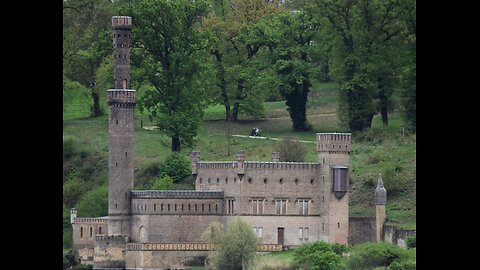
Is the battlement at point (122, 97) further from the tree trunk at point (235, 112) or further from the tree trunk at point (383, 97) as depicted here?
the tree trunk at point (235, 112)

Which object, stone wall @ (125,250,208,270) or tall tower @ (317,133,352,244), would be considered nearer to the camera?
stone wall @ (125,250,208,270)

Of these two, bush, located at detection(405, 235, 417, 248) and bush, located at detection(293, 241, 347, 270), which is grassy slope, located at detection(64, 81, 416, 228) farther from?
bush, located at detection(293, 241, 347, 270)

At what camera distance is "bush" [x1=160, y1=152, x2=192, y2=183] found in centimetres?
6706

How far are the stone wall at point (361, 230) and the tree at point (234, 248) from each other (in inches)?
153

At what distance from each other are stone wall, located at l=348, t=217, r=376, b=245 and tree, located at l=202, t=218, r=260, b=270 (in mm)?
3890

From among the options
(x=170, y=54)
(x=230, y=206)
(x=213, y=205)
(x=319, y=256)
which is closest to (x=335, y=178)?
(x=230, y=206)

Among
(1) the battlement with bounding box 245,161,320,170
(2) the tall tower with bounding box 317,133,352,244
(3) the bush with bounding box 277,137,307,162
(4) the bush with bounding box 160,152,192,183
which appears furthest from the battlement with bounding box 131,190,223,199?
(3) the bush with bounding box 277,137,307,162

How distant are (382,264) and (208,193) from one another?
35.9 ft

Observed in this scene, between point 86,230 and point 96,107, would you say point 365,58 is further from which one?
point 86,230

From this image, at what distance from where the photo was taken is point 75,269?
5881 cm

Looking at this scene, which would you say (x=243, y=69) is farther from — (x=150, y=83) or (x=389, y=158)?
(x=389, y=158)

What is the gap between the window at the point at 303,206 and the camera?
6122 cm

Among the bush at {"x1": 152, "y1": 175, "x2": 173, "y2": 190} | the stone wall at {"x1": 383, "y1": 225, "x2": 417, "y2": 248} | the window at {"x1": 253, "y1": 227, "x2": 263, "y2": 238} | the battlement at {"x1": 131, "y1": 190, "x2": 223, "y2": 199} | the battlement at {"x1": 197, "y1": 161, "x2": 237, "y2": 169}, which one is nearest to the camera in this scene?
the stone wall at {"x1": 383, "y1": 225, "x2": 417, "y2": 248}

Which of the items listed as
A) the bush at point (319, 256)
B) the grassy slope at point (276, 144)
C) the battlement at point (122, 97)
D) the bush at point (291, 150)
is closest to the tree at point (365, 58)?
the grassy slope at point (276, 144)
